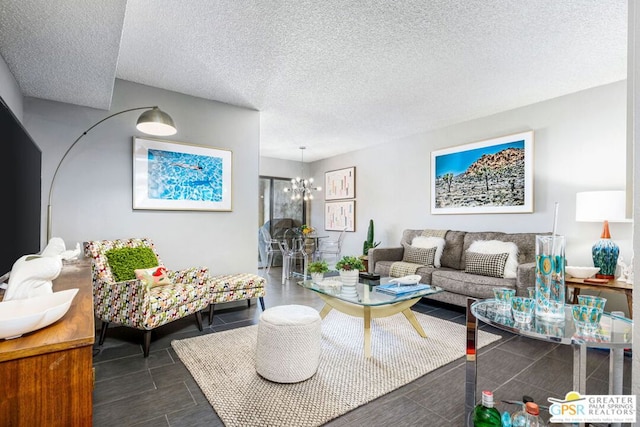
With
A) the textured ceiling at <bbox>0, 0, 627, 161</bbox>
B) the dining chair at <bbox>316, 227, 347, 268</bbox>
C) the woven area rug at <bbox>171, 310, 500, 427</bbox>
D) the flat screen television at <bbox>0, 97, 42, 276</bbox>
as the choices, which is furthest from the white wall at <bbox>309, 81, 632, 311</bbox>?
the flat screen television at <bbox>0, 97, 42, 276</bbox>

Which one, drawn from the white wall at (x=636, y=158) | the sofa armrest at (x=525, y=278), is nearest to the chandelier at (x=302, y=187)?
the sofa armrest at (x=525, y=278)

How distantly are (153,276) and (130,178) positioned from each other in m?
1.10

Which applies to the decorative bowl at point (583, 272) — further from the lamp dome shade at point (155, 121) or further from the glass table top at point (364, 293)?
the lamp dome shade at point (155, 121)

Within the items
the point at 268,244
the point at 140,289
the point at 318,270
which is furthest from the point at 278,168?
the point at 140,289

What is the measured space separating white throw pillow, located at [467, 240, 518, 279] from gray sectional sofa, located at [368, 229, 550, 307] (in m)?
0.09

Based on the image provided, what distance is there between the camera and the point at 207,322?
3.31 m

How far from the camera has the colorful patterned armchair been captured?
2.48 meters

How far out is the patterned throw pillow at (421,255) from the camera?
4188 millimetres

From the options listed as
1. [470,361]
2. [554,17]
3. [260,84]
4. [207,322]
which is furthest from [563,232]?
[207,322]

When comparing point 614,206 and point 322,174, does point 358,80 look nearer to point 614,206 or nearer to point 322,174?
point 614,206

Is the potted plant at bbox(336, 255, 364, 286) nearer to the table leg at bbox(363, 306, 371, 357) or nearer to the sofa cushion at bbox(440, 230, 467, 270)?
the table leg at bbox(363, 306, 371, 357)

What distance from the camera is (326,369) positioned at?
2254mm

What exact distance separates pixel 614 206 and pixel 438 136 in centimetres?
248

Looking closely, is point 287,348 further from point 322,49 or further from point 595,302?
point 322,49
